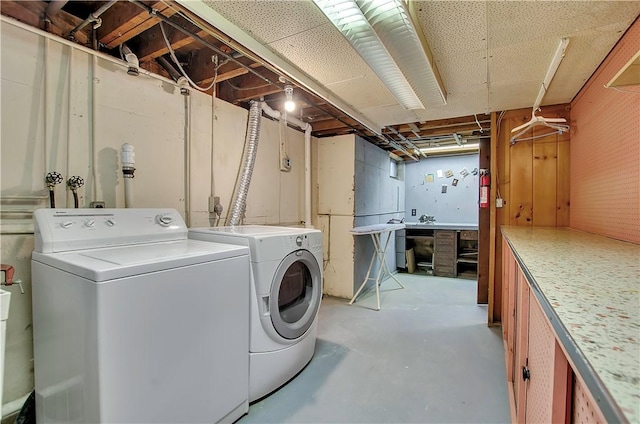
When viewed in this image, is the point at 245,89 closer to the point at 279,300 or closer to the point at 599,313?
the point at 279,300

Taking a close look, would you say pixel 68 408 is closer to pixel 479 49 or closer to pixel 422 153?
pixel 479 49

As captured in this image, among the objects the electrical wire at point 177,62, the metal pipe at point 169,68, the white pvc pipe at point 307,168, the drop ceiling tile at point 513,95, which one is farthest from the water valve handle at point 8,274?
the drop ceiling tile at point 513,95

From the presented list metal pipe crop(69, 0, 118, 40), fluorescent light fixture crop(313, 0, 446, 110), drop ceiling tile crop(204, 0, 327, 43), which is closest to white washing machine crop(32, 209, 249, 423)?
metal pipe crop(69, 0, 118, 40)

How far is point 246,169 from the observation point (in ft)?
8.54

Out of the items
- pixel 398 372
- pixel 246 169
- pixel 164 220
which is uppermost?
pixel 246 169

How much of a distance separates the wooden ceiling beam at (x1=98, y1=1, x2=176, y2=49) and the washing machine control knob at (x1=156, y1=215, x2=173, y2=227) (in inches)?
43.9

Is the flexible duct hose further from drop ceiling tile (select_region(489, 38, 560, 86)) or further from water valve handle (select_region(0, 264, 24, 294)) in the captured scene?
drop ceiling tile (select_region(489, 38, 560, 86))

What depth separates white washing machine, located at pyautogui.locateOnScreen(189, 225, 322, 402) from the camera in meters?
1.74

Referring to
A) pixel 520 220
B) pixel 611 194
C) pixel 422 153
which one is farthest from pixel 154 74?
pixel 422 153

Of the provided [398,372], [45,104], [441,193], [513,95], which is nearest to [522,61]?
[513,95]

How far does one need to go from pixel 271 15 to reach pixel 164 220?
1.37m

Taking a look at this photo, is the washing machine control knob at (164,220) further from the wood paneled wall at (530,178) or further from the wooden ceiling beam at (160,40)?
the wood paneled wall at (530,178)

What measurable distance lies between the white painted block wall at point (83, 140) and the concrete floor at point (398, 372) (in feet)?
4.86

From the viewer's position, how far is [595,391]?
0.39 meters
